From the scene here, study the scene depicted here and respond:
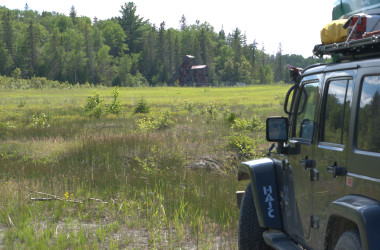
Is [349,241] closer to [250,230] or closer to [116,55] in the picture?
[250,230]

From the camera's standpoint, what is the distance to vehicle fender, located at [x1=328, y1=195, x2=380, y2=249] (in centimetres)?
308

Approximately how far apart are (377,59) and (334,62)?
0.94 meters

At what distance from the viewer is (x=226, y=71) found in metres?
154

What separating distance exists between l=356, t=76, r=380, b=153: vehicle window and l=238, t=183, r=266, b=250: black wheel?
2.13 m

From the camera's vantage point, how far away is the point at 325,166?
4.06 metres

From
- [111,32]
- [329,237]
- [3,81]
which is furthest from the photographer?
[111,32]

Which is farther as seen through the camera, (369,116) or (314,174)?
(314,174)

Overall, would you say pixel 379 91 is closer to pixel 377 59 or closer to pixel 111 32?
pixel 377 59

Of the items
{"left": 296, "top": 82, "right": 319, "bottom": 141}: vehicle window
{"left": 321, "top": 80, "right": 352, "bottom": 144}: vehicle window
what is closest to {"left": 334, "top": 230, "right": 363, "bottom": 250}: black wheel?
{"left": 321, "top": 80, "right": 352, "bottom": 144}: vehicle window

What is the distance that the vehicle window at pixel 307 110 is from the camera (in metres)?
4.57

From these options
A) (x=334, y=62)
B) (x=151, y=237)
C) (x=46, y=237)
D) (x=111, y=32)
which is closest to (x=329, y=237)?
(x=334, y=62)

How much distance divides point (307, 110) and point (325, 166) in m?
0.83

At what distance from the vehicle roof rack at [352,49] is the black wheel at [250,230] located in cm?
178

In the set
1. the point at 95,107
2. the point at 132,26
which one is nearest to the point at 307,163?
the point at 95,107
